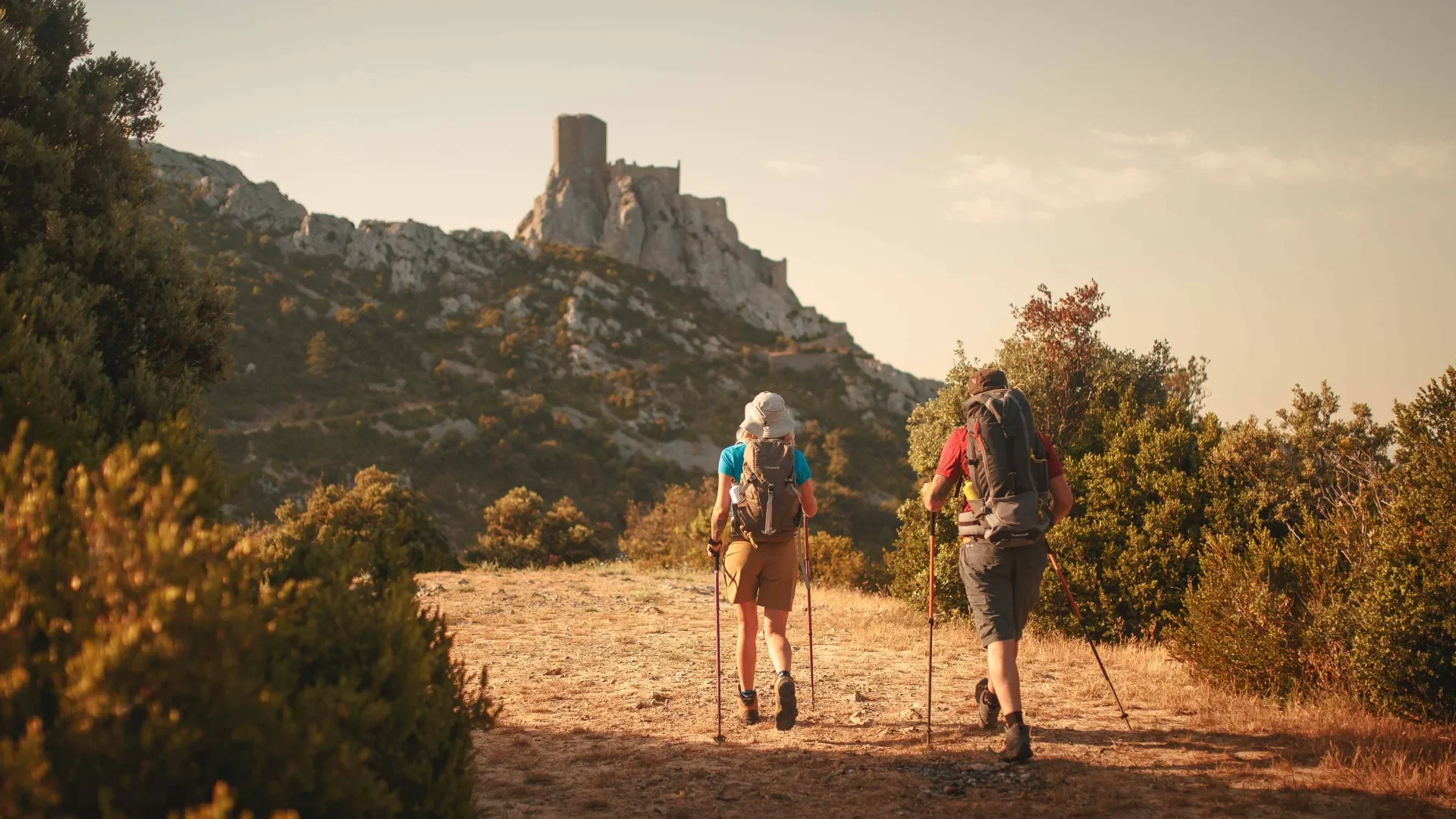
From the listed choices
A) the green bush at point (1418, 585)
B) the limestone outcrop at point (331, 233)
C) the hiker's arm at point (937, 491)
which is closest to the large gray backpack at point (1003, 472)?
the hiker's arm at point (937, 491)

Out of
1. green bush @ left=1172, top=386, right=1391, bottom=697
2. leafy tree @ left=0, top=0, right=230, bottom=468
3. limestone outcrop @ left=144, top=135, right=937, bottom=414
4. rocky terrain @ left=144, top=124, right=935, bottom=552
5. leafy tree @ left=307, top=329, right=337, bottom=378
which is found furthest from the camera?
limestone outcrop @ left=144, top=135, right=937, bottom=414

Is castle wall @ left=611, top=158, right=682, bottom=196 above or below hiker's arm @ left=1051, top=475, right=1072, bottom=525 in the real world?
above

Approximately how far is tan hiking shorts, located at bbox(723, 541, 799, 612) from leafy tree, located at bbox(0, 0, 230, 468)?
3384 mm

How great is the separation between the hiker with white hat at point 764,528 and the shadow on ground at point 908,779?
0.50m

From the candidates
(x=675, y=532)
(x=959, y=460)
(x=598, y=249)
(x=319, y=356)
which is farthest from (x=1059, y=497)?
(x=598, y=249)

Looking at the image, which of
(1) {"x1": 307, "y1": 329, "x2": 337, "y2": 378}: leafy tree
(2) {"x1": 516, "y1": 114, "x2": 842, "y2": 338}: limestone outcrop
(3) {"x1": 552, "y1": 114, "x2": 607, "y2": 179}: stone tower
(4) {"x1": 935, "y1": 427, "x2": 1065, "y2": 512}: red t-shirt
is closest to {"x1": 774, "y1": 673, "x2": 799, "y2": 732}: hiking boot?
(4) {"x1": 935, "y1": 427, "x2": 1065, "y2": 512}: red t-shirt

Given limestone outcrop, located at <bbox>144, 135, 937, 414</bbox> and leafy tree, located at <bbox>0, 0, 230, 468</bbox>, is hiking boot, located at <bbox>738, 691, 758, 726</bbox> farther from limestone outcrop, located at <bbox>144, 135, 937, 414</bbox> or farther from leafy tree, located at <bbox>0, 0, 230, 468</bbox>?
limestone outcrop, located at <bbox>144, 135, 937, 414</bbox>

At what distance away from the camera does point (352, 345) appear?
53.1 meters

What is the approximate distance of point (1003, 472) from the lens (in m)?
5.70

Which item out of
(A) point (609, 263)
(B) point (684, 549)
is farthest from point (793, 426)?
(A) point (609, 263)

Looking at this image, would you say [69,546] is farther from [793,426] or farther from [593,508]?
[593,508]

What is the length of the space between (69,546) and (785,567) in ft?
14.3

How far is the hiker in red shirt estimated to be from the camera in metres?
5.65

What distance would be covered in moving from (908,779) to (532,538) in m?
20.9
